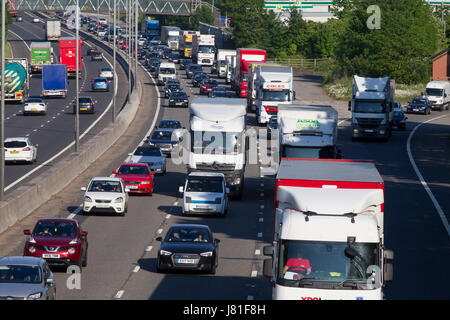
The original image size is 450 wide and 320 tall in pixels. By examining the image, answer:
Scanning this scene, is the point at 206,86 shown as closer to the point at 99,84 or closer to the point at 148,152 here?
the point at 99,84

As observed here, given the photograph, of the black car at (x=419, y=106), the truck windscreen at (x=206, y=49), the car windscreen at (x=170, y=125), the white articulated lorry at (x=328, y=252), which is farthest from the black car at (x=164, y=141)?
Result: the truck windscreen at (x=206, y=49)

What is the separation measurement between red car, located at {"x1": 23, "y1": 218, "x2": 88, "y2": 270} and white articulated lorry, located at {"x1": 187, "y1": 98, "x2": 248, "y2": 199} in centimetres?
1470

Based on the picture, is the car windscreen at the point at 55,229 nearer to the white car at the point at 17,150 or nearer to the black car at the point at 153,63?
the white car at the point at 17,150

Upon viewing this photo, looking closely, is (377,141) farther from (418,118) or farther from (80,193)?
(80,193)

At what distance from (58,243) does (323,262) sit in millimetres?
11108

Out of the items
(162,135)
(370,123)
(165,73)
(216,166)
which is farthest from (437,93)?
(216,166)

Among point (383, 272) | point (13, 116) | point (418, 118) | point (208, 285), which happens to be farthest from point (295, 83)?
point (383, 272)

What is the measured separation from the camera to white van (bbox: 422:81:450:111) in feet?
316

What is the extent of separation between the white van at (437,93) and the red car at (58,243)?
7400 cm

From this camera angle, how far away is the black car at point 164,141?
57938 millimetres

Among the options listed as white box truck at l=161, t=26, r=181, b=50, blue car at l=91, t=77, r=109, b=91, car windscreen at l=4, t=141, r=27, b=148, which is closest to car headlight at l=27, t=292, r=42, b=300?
car windscreen at l=4, t=141, r=27, b=148

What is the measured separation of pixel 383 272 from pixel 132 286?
904 centimetres

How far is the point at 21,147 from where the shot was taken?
51.0 m

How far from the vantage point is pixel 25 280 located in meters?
19.9
